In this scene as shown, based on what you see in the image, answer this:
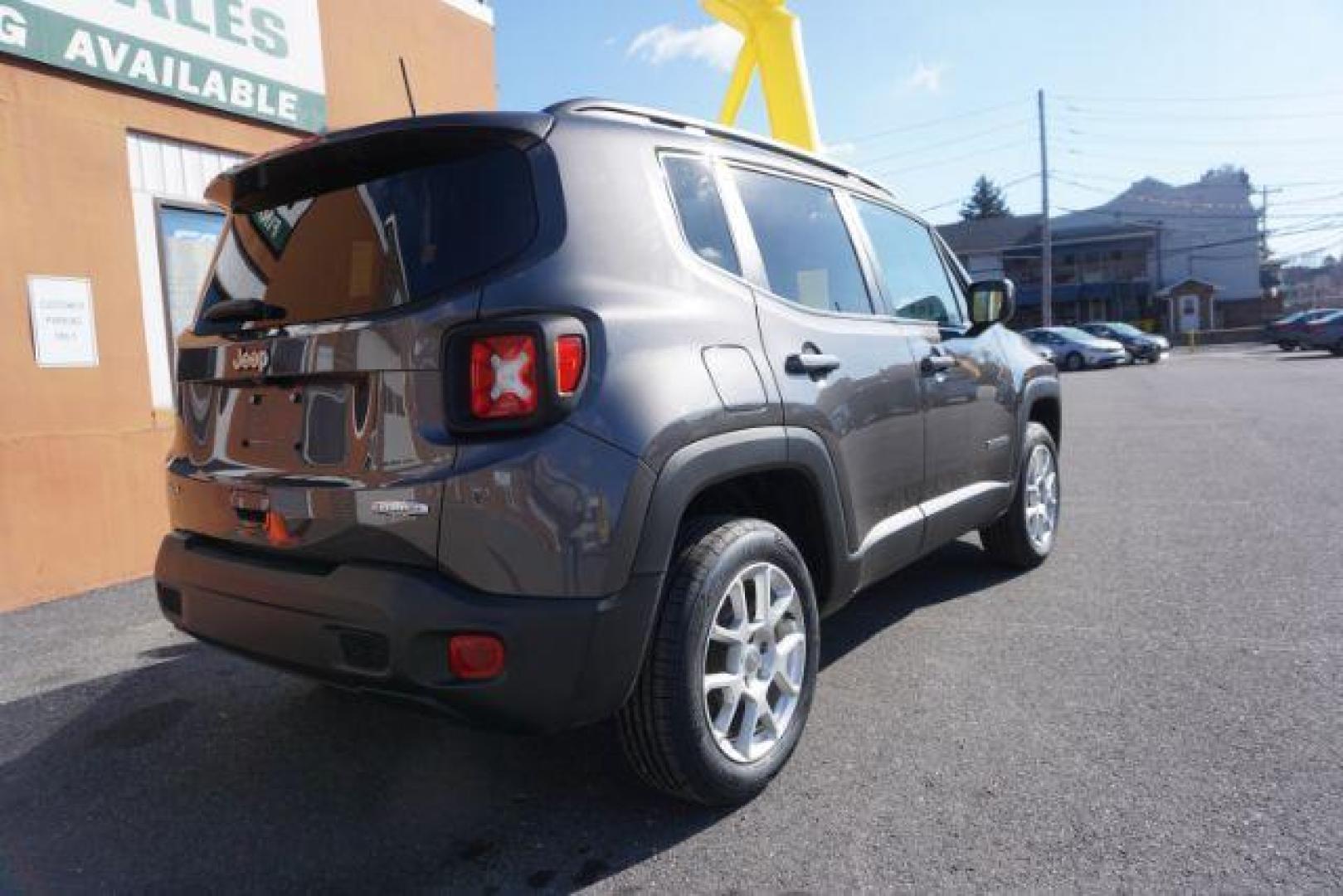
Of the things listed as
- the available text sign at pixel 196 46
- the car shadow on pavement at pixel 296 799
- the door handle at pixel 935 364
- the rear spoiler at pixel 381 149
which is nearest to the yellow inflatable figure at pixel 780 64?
the available text sign at pixel 196 46

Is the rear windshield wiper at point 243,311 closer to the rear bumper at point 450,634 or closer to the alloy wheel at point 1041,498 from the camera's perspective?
the rear bumper at point 450,634

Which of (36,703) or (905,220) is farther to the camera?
(905,220)

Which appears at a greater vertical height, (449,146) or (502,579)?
(449,146)

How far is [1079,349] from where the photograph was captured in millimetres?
29625

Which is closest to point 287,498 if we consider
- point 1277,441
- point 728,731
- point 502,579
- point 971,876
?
point 502,579

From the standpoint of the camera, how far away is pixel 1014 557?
517cm

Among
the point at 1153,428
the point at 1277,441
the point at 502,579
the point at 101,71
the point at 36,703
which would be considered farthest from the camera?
the point at 1153,428

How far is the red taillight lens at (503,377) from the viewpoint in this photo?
→ 2.25 m

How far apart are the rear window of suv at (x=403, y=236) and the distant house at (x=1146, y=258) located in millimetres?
53217

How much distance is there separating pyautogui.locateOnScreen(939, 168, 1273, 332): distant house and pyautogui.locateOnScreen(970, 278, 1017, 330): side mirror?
5048cm

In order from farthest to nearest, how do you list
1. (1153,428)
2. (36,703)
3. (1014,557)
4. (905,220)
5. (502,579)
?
(1153,428)
(1014,557)
(905,220)
(36,703)
(502,579)

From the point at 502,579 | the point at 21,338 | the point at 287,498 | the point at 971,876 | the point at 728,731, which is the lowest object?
the point at 971,876

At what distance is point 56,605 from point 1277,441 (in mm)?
11014

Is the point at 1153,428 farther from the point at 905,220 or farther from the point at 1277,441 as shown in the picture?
the point at 905,220
